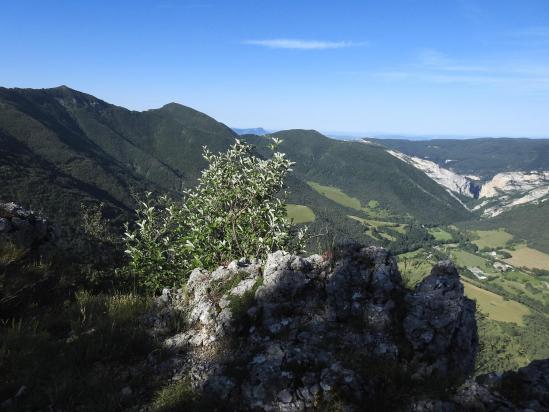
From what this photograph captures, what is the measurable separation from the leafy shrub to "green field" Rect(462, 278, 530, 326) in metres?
157

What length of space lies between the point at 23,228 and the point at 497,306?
616 feet

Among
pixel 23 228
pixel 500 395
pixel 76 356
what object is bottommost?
pixel 500 395

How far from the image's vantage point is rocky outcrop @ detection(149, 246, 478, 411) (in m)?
6.91

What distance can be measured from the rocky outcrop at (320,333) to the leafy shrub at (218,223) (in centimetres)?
275

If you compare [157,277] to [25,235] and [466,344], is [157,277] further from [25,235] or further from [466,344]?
[466,344]

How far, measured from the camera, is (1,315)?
9016 millimetres

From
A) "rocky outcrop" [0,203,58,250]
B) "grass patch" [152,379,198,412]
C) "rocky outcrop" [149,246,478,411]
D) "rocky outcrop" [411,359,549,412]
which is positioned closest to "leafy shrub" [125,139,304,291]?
"rocky outcrop" [149,246,478,411]

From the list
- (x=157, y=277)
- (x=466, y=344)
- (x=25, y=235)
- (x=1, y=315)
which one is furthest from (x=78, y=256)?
(x=466, y=344)

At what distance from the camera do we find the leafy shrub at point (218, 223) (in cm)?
1389

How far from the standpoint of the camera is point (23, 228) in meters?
12.9

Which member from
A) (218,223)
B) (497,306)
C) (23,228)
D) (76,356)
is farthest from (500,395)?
(497,306)

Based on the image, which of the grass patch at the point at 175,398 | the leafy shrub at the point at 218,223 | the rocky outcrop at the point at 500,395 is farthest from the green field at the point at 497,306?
the grass patch at the point at 175,398

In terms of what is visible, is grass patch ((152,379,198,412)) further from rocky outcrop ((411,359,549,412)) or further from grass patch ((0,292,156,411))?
rocky outcrop ((411,359,549,412))

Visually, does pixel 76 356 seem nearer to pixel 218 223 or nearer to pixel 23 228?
pixel 23 228
